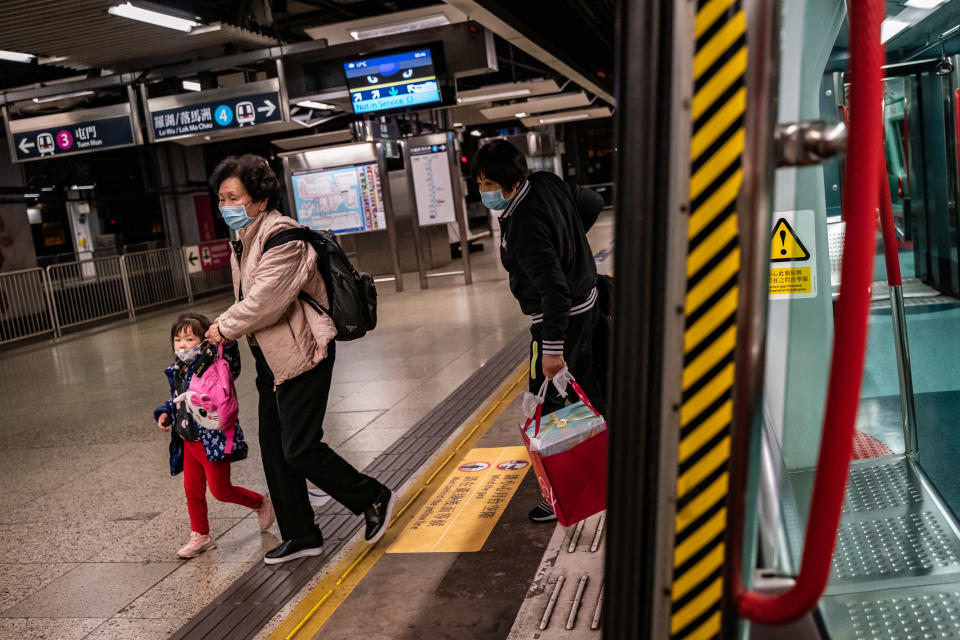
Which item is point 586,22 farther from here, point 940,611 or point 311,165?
point 311,165

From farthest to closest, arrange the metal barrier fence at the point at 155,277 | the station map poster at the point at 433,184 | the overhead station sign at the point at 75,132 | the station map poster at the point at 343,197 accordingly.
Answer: the metal barrier fence at the point at 155,277 < the station map poster at the point at 433,184 < the station map poster at the point at 343,197 < the overhead station sign at the point at 75,132

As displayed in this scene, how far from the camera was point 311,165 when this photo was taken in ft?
44.4

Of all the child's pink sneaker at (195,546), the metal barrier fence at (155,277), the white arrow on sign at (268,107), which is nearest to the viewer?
the child's pink sneaker at (195,546)

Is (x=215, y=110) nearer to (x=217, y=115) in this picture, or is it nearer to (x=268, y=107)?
(x=217, y=115)

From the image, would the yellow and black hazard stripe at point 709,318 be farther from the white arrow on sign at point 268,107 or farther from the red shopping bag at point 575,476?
the white arrow on sign at point 268,107

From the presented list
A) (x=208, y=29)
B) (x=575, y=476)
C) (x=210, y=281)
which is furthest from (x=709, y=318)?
(x=210, y=281)

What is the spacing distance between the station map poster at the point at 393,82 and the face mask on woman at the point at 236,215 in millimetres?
7584

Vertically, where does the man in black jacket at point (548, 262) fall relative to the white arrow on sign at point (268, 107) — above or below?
below

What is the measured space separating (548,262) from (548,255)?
3 centimetres

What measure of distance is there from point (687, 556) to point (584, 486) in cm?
198

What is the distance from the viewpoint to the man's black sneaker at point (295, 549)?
11.9 ft

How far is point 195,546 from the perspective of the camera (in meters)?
3.81

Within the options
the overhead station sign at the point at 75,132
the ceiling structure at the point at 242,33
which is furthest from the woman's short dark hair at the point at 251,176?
the overhead station sign at the point at 75,132

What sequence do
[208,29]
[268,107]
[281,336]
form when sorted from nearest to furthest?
[281,336], [208,29], [268,107]
